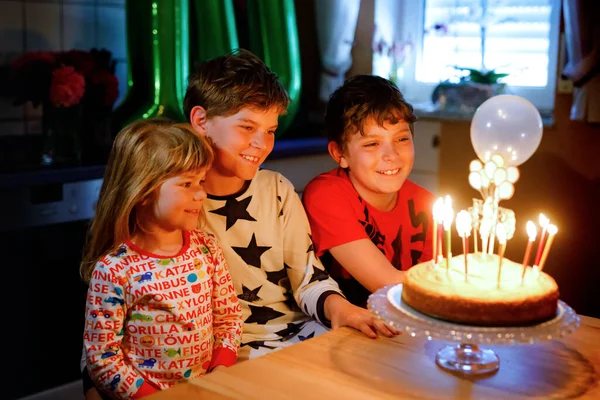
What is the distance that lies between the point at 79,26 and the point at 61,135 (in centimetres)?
67

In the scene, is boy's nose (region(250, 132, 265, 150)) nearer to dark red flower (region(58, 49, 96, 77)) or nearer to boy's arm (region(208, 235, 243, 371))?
boy's arm (region(208, 235, 243, 371))

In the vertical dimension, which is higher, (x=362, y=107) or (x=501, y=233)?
(x=362, y=107)

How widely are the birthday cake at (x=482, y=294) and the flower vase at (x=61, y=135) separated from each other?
5.25ft

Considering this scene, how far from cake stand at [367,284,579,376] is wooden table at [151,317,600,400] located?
0.03m

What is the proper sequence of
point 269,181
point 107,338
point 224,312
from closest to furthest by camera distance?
point 107,338
point 224,312
point 269,181

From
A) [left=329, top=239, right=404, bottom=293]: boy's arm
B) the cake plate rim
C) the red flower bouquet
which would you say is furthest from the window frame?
the cake plate rim

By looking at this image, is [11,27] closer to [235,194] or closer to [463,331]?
[235,194]

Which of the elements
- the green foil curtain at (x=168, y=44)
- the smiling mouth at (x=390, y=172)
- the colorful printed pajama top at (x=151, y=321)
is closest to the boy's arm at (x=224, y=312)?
the colorful printed pajama top at (x=151, y=321)

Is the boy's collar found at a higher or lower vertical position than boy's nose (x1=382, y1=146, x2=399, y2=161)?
lower

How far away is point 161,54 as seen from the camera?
114 inches

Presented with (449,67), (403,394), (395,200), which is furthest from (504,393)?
(449,67)

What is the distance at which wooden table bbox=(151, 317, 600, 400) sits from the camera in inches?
46.4

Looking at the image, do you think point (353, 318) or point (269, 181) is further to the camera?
point (269, 181)

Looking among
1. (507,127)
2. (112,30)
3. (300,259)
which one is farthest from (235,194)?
(112,30)
